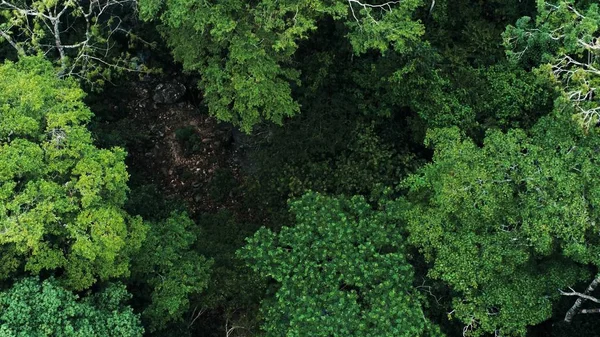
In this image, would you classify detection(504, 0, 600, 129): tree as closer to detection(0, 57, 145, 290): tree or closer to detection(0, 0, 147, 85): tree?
detection(0, 57, 145, 290): tree

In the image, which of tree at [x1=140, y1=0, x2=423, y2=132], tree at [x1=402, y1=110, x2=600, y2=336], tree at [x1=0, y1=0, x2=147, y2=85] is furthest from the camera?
tree at [x1=0, y1=0, x2=147, y2=85]

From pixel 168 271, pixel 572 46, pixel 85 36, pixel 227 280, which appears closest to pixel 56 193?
pixel 168 271

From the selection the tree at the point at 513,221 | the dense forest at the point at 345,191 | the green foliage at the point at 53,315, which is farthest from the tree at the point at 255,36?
the green foliage at the point at 53,315

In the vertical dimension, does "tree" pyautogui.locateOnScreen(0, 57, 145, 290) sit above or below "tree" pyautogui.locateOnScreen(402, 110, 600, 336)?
below

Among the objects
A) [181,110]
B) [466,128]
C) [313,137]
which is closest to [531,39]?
[466,128]

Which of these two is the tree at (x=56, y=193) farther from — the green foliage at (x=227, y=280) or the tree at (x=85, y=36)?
the tree at (x=85, y=36)

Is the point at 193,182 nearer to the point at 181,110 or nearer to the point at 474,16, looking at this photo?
the point at 181,110

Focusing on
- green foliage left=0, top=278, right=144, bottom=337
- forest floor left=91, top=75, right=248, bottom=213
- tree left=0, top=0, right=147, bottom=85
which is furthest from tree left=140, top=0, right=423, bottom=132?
green foliage left=0, top=278, right=144, bottom=337
